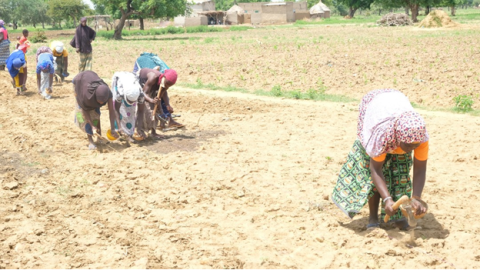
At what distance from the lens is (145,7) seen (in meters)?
31.2

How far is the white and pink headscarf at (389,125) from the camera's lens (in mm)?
3682

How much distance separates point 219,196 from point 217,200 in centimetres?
12

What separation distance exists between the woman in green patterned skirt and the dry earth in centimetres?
38

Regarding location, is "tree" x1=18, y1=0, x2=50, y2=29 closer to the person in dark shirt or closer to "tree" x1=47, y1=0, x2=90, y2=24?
"tree" x1=47, y1=0, x2=90, y2=24

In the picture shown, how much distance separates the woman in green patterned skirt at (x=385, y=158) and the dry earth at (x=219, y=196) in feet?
1.25

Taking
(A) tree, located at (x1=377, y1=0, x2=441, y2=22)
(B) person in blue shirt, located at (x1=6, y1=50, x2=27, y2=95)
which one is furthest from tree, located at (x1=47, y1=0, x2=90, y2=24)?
(B) person in blue shirt, located at (x1=6, y1=50, x2=27, y2=95)

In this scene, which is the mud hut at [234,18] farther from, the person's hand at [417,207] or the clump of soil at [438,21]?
the person's hand at [417,207]

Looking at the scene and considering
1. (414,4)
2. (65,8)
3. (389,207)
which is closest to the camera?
(389,207)

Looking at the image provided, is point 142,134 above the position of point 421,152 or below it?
below

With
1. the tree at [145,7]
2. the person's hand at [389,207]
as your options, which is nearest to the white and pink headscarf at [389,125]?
the person's hand at [389,207]

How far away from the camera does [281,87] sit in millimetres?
12969

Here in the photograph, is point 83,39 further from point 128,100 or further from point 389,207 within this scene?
point 389,207

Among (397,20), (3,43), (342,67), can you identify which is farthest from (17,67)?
(397,20)

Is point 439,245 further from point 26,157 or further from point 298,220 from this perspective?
point 26,157
